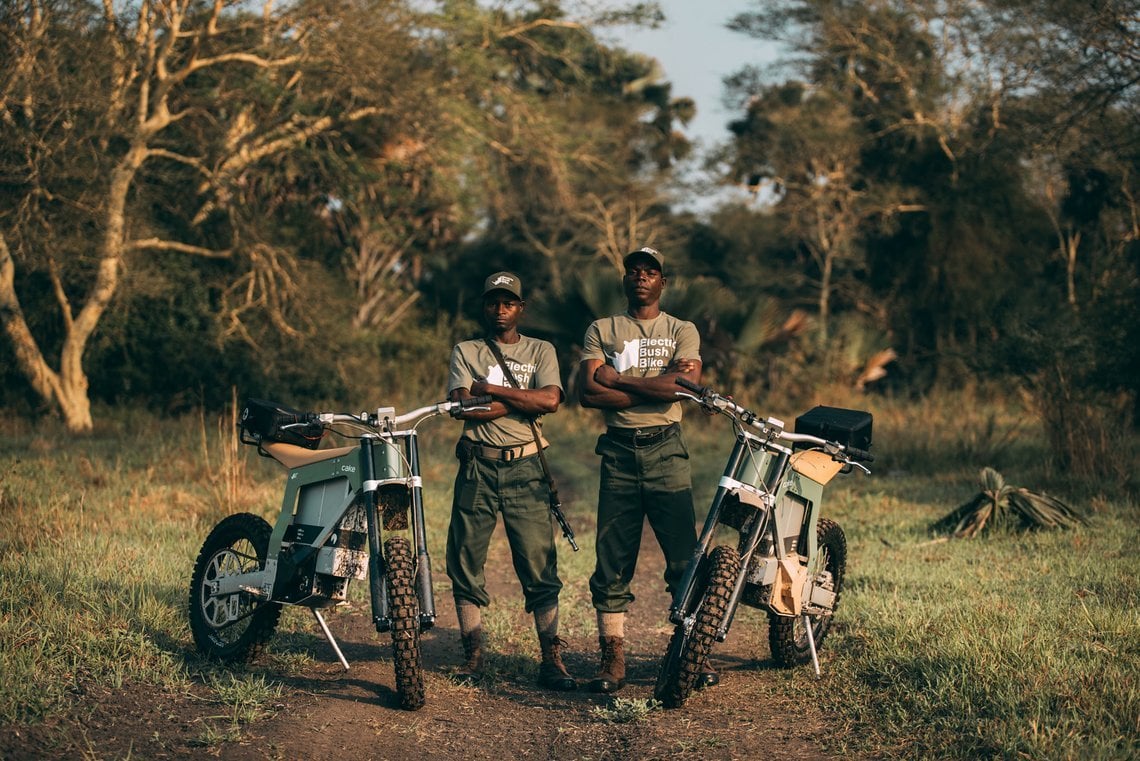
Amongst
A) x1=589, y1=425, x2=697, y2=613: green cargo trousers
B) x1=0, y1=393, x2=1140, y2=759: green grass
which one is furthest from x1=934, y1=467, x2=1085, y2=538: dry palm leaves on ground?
x1=589, y1=425, x2=697, y2=613: green cargo trousers

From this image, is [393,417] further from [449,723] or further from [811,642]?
[811,642]

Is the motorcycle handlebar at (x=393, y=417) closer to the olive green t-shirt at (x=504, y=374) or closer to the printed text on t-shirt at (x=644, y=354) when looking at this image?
the olive green t-shirt at (x=504, y=374)

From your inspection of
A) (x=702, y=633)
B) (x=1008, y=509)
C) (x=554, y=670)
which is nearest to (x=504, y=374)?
(x=554, y=670)

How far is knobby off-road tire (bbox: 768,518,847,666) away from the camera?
6066mm

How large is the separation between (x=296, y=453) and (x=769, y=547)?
237 cm

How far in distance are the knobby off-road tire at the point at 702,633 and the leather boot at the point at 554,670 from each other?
0.62 m

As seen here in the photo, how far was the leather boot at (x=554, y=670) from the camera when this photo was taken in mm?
5863

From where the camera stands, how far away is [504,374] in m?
5.95

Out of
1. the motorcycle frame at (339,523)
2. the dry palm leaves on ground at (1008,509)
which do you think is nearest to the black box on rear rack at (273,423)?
the motorcycle frame at (339,523)

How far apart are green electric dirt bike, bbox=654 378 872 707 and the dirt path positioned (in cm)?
28

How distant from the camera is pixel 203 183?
18.2 m

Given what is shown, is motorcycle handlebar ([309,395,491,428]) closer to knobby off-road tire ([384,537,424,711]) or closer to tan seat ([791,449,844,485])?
knobby off-road tire ([384,537,424,711])

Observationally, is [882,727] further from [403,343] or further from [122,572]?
[403,343]

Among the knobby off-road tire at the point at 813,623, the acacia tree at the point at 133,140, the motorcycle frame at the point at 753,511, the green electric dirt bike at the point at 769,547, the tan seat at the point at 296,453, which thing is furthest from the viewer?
the acacia tree at the point at 133,140
